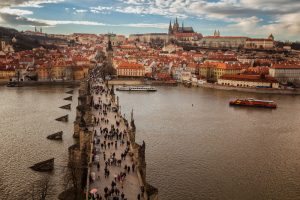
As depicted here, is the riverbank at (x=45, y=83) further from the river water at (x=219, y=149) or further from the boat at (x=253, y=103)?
the boat at (x=253, y=103)

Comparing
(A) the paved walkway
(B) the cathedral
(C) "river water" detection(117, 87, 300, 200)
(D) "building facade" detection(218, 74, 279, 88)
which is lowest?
(C) "river water" detection(117, 87, 300, 200)

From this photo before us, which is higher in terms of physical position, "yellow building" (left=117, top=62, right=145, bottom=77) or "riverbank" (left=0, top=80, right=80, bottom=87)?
"yellow building" (left=117, top=62, right=145, bottom=77)

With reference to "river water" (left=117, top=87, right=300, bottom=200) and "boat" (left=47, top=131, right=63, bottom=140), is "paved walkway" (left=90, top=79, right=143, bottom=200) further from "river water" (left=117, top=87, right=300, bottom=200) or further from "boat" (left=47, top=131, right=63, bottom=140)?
"boat" (left=47, top=131, right=63, bottom=140)

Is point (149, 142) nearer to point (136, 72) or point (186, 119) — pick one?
point (186, 119)

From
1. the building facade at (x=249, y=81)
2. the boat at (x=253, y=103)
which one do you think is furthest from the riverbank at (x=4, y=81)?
the boat at (x=253, y=103)

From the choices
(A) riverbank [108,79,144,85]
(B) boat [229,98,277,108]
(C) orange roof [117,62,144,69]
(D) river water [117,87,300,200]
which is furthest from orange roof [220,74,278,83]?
(C) orange roof [117,62,144,69]

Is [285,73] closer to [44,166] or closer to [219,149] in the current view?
[219,149]
